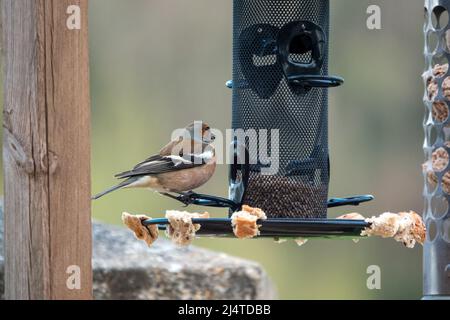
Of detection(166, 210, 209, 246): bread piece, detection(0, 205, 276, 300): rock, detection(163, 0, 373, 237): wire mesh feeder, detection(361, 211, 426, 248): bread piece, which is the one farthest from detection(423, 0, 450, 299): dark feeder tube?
detection(166, 210, 209, 246): bread piece

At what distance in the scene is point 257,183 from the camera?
15.0 ft

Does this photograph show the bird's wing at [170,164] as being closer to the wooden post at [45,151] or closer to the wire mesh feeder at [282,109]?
the wire mesh feeder at [282,109]

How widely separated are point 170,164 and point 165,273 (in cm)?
83

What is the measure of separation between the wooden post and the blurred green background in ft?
22.5

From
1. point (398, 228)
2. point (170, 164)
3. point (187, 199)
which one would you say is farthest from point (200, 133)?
point (398, 228)

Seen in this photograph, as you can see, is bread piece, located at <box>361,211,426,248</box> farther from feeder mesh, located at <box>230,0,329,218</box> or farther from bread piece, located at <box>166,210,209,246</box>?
bread piece, located at <box>166,210,209,246</box>

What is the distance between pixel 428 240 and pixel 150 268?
1.62 m

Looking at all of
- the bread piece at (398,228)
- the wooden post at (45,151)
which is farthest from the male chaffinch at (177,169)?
the wooden post at (45,151)

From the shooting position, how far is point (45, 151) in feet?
11.0

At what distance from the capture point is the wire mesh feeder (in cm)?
455

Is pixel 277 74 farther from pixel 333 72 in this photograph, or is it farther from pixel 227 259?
pixel 333 72

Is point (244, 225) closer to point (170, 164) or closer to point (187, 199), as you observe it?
A: point (187, 199)

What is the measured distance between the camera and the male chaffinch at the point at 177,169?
4891mm
